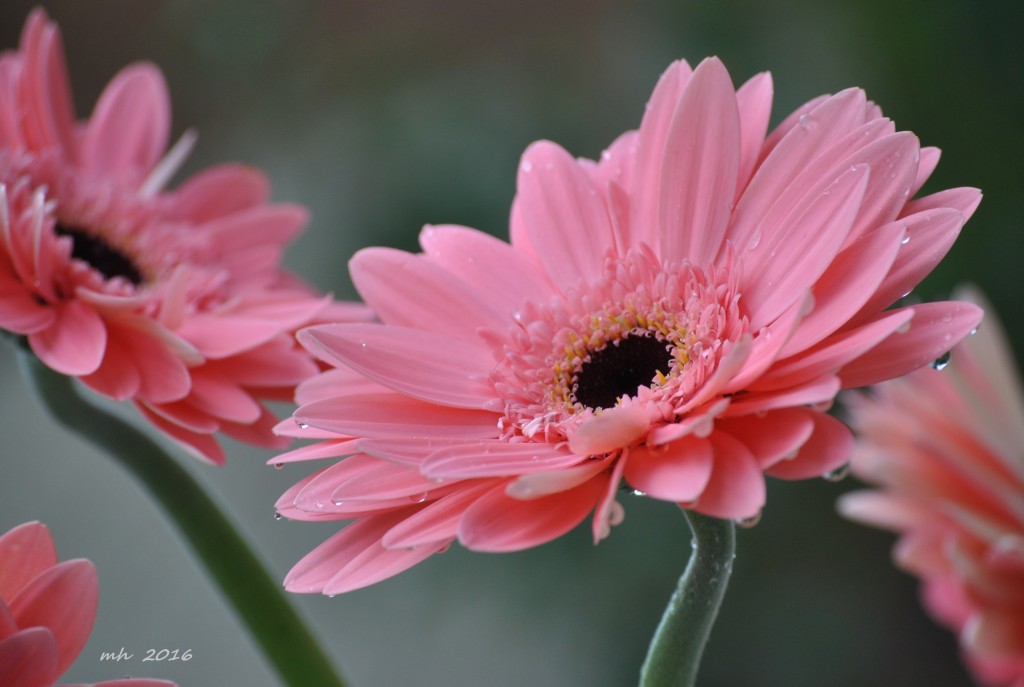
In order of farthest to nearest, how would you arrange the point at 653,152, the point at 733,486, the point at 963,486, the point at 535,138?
the point at 535,138
the point at 963,486
the point at 653,152
the point at 733,486

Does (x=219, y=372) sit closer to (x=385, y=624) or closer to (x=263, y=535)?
(x=263, y=535)

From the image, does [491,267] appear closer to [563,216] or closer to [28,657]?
[563,216]

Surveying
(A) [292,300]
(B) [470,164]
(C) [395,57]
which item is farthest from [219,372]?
(C) [395,57]

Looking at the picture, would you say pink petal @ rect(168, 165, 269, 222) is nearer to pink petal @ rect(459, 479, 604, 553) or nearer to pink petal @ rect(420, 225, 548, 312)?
pink petal @ rect(420, 225, 548, 312)

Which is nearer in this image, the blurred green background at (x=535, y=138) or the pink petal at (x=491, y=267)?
the pink petal at (x=491, y=267)

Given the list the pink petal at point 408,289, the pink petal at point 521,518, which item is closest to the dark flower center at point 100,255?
the pink petal at point 408,289

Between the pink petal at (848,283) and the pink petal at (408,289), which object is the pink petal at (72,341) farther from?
the pink petal at (848,283)

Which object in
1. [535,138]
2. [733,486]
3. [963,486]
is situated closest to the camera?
[733,486]

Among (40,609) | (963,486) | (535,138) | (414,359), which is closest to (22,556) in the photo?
(40,609)
